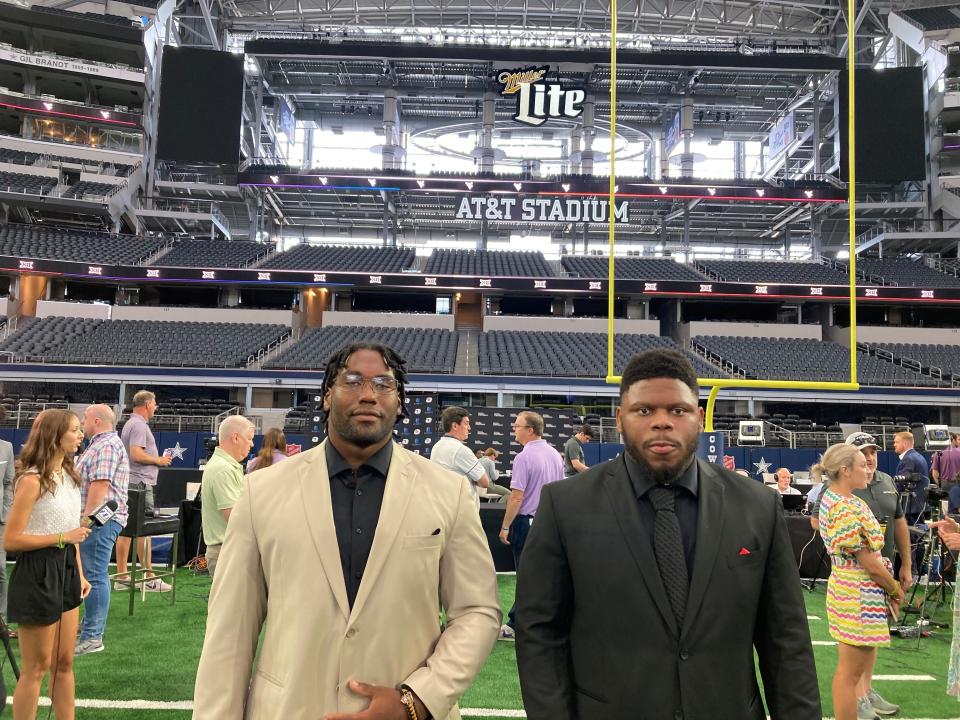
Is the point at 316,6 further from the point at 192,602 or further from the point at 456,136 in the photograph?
the point at 192,602

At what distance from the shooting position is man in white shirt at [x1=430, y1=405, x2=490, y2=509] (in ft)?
19.2

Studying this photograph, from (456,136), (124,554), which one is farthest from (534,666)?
(456,136)

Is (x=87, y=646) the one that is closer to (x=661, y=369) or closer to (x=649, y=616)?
(x=649, y=616)

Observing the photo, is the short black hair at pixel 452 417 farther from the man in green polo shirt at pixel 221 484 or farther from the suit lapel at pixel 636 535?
the suit lapel at pixel 636 535

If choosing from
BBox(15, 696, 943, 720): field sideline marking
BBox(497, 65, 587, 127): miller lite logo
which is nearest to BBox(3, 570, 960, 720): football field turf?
BBox(15, 696, 943, 720): field sideline marking

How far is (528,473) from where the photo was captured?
598cm

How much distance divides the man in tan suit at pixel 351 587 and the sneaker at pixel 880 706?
3.72 metres

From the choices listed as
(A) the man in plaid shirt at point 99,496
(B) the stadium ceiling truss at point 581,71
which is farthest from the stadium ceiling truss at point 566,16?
(A) the man in plaid shirt at point 99,496

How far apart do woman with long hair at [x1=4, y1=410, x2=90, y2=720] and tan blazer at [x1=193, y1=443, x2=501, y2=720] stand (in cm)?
203

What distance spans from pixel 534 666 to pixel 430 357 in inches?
909

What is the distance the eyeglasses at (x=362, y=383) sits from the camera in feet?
6.93

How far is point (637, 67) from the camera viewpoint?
29609mm

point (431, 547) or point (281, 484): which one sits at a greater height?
point (281, 484)

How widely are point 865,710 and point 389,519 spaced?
395 cm
